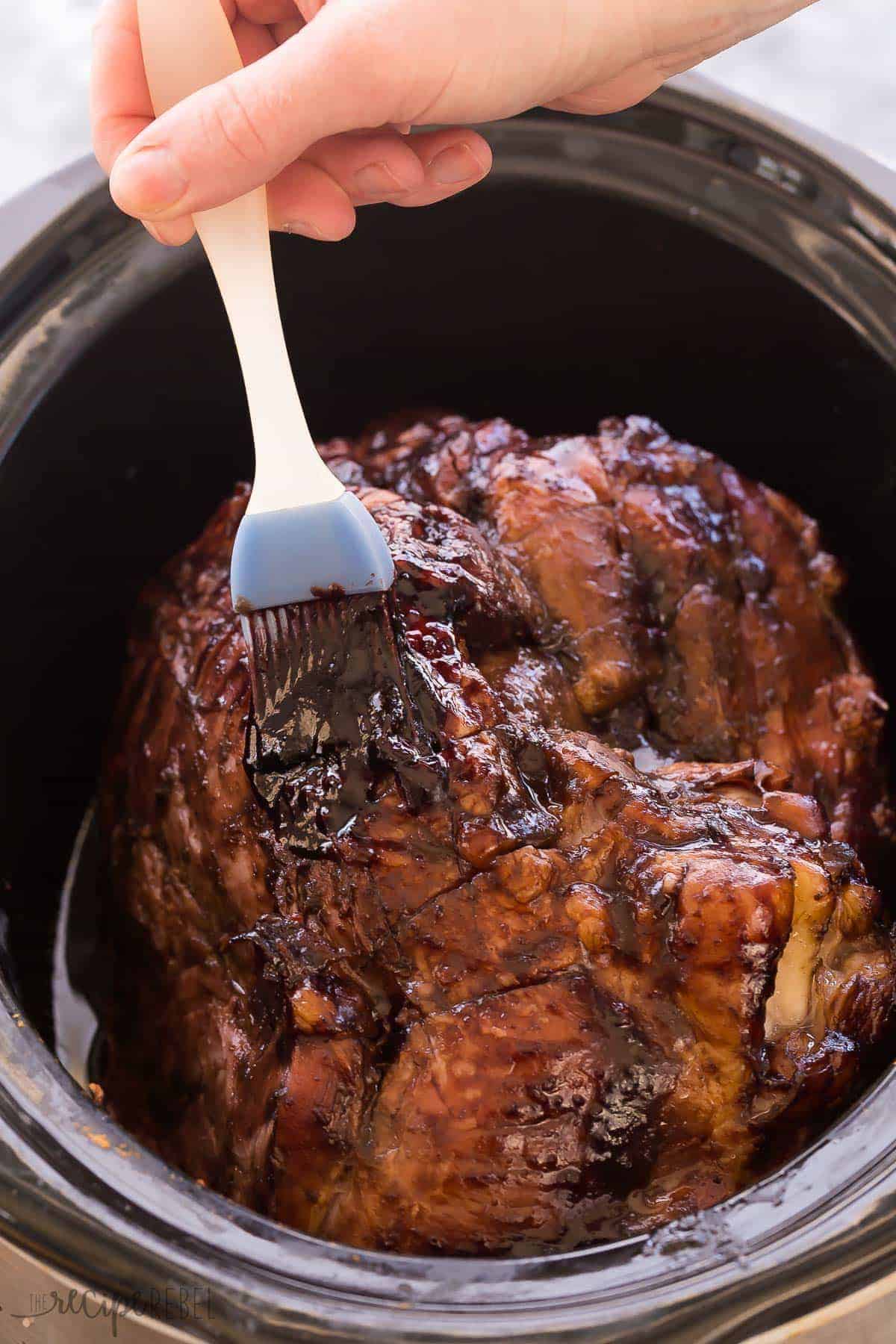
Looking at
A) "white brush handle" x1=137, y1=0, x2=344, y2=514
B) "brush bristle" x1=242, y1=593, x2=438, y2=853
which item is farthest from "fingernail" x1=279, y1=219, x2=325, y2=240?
"brush bristle" x1=242, y1=593, x2=438, y2=853

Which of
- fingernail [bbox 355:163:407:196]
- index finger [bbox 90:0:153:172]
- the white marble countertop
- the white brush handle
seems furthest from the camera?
the white marble countertop

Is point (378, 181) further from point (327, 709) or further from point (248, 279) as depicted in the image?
point (327, 709)

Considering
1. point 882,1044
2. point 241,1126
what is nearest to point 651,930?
point 882,1044

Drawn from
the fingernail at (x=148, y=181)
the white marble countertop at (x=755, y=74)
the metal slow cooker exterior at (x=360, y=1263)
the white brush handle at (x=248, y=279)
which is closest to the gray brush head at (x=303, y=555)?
the white brush handle at (x=248, y=279)

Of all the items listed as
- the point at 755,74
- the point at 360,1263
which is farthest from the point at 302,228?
the point at 755,74

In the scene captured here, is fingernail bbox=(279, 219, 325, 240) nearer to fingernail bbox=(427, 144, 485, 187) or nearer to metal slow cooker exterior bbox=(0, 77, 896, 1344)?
fingernail bbox=(427, 144, 485, 187)

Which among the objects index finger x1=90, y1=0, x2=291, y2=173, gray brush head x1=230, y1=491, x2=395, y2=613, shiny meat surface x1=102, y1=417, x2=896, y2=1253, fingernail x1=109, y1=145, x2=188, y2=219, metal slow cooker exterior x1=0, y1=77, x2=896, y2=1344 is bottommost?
metal slow cooker exterior x1=0, y1=77, x2=896, y2=1344
